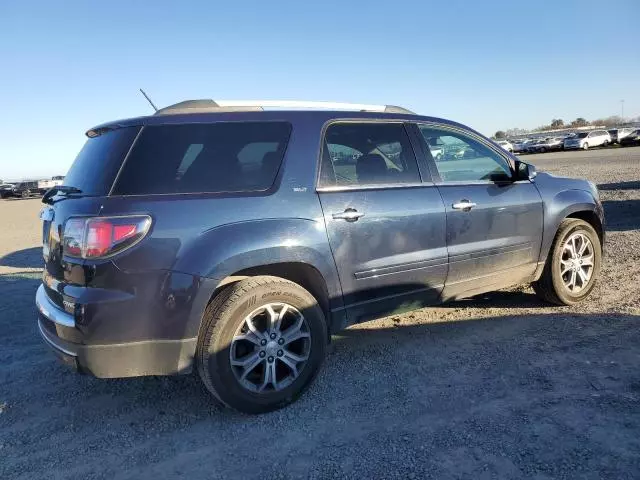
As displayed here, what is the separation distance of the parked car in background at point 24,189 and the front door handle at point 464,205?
1576 inches

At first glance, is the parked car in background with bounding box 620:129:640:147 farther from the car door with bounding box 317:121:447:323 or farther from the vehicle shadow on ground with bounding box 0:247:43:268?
the car door with bounding box 317:121:447:323

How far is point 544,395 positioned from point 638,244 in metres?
4.89

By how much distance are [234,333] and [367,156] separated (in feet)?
5.44

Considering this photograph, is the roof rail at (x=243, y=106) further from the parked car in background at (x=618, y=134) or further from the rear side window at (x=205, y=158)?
the parked car in background at (x=618, y=134)

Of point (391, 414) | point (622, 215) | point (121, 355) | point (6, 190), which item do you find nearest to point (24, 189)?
point (6, 190)

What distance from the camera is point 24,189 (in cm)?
3688

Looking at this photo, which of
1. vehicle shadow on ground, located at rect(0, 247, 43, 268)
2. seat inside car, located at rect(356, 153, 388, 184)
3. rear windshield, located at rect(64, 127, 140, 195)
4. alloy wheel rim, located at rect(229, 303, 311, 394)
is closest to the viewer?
rear windshield, located at rect(64, 127, 140, 195)

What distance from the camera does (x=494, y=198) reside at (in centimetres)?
425

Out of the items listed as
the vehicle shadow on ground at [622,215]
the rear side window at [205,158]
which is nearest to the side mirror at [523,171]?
the rear side window at [205,158]

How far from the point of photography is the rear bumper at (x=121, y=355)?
284cm

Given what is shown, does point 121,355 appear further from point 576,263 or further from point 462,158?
point 576,263

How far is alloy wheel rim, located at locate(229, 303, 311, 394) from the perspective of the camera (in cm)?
312

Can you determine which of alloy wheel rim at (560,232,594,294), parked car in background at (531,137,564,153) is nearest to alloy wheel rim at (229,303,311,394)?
alloy wheel rim at (560,232,594,294)

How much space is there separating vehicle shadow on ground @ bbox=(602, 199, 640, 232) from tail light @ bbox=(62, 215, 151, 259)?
25.1 feet
